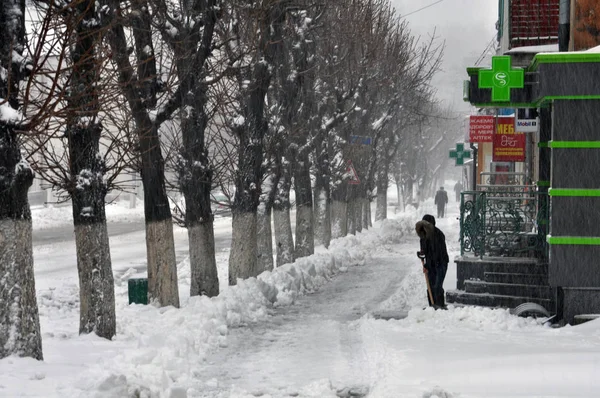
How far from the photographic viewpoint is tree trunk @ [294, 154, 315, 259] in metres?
25.7

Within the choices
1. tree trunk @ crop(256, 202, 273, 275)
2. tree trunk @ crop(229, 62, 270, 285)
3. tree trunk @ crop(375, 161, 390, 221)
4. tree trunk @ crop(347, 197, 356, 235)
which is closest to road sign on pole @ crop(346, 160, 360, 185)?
tree trunk @ crop(347, 197, 356, 235)

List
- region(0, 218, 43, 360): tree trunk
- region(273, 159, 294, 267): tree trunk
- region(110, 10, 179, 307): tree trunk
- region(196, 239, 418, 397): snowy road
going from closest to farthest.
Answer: region(0, 218, 43, 360): tree trunk < region(196, 239, 418, 397): snowy road < region(110, 10, 179, 307): tree trunk < region(273, 159, 294, 267): tree trunk

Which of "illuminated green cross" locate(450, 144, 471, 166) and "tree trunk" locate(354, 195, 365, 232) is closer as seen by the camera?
"tree trunk" locate(354, 195, 365, 232)

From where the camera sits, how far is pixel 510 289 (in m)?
15.0

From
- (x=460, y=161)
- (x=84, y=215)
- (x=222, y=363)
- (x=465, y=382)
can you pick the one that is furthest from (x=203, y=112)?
(x=460, y=161)

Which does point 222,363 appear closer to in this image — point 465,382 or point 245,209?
point 465,382

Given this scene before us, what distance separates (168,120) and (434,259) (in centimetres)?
498

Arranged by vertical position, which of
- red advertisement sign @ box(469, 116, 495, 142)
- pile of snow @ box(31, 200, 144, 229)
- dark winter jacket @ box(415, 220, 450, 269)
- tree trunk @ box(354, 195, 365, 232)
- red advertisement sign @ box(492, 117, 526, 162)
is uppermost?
red advertisement sign @ box(469, 116, 495, 142)

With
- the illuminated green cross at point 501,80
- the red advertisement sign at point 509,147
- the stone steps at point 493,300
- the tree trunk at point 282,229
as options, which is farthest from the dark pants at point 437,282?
the red advertisement sign at point 509,147

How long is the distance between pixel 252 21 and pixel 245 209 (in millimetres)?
3774

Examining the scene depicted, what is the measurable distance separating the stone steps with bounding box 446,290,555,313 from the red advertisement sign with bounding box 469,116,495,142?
44.2ft

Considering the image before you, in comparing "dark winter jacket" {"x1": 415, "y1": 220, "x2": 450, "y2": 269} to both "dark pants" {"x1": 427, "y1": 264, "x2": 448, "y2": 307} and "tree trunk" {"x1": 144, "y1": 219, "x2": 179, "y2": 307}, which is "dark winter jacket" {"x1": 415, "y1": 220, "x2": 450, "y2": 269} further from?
"tree trunk" {"x1": 144, "y1": 219, "x2": 179, "y2": 307}

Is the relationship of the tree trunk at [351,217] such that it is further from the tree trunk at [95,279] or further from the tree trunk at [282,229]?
the tree trunk at [95,279]

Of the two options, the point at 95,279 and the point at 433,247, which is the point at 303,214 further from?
the point at 95,279
